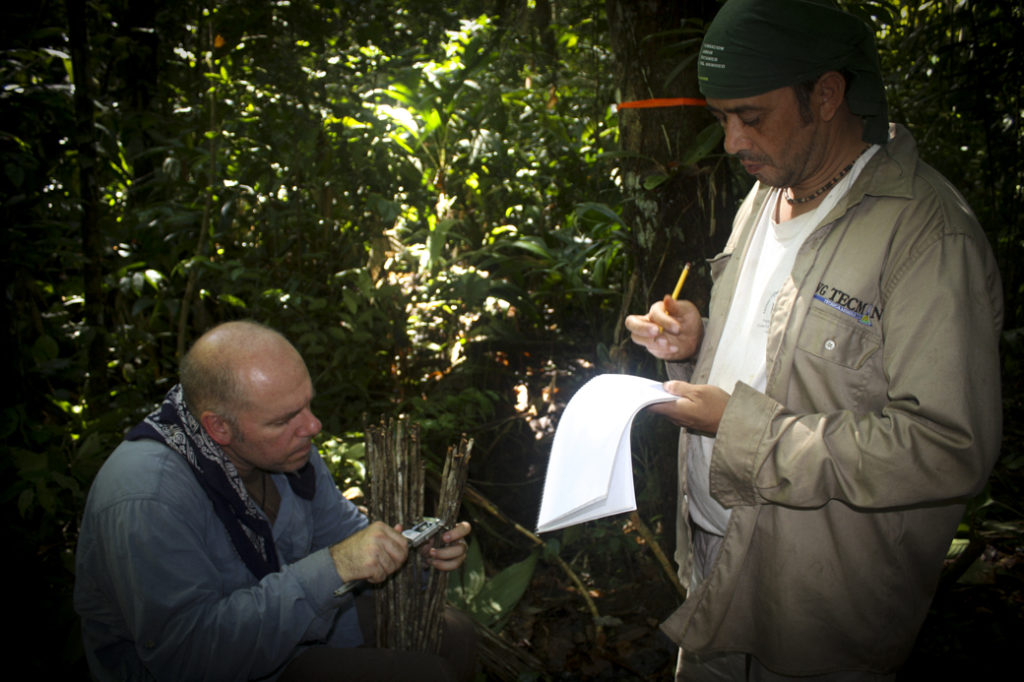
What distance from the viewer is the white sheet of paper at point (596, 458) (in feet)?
4.62

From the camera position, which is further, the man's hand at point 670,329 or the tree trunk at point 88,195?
the tree trunk at point 88,195

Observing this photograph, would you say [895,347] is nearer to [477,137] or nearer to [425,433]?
[425,433]

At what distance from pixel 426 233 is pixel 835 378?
322 centimetres

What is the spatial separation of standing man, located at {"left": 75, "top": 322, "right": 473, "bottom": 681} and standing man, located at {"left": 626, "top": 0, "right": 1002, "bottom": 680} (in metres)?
0.96

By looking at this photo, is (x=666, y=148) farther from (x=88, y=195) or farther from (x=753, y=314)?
(x=88, y=195)

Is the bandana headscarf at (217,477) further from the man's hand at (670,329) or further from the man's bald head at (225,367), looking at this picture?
the man's hand at (670,329)

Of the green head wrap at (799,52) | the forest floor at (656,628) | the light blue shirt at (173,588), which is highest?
the green head wrap at (799,52)

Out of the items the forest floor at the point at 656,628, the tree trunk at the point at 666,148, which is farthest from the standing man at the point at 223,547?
the tree trunk at the point at 666,148

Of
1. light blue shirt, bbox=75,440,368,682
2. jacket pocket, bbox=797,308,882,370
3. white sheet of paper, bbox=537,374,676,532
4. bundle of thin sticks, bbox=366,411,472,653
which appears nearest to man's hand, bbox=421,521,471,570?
bundle of thin sticks, bbox=366,411,472,653

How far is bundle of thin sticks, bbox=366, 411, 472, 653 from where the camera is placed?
2234 mm

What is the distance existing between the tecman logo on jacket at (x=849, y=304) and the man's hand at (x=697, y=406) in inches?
11.5

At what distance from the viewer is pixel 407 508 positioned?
89.4 inches

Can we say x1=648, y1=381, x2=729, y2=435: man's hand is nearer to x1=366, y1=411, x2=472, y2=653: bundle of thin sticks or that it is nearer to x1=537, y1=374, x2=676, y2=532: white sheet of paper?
x1=537, y1=374, x2=676, y2=532: white sheet of paper

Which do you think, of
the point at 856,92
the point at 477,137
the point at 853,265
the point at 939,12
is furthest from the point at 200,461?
the point at 939,12
